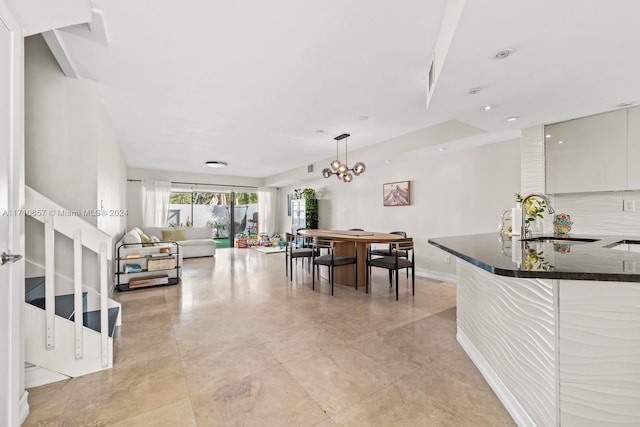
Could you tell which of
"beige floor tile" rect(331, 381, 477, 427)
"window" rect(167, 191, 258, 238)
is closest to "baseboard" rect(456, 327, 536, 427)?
"beige floor tile" rect(331, 381, 477, 427)

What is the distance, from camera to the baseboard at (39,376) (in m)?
1.79

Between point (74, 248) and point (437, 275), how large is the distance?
4697 millimetres

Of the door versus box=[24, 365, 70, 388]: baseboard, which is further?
box=[24, 365, 70, 388]: baseboard

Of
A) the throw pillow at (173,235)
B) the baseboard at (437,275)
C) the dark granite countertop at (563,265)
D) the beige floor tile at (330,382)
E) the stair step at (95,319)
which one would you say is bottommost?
the beige floor tile at (330,382)

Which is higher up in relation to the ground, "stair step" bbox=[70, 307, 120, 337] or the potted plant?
the potted plant

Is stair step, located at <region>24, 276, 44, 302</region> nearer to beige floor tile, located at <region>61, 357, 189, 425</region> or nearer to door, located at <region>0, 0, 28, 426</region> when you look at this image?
door, located at <region>0, 0, 28, 426</region>

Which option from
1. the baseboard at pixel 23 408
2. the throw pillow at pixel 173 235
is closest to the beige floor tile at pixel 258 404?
the baseboard at pixel 23 408

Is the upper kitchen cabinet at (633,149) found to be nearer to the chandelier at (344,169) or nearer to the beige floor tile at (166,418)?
the chandelier at (344,169)

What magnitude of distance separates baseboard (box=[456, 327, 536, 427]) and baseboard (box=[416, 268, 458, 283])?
7.78 feet

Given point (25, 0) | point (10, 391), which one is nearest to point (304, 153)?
point (25, 0)

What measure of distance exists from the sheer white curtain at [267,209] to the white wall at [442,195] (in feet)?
12.5

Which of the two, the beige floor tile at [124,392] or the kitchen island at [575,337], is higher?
the kitchen island at [575,337]

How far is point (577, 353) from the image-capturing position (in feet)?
3.85

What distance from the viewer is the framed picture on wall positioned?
5204mm
